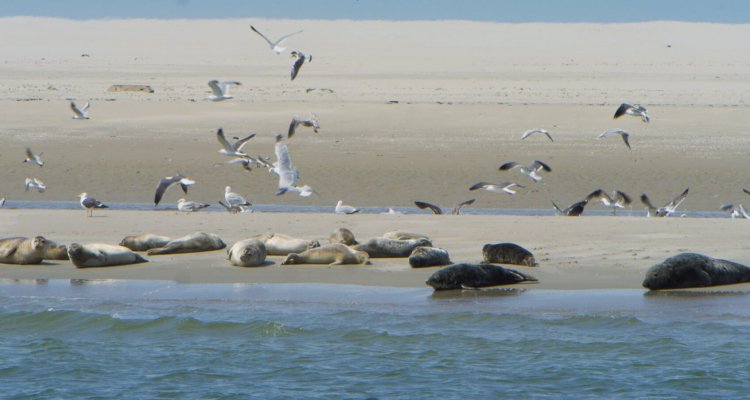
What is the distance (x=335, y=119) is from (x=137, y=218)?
12336 mm

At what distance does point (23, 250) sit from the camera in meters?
10.2

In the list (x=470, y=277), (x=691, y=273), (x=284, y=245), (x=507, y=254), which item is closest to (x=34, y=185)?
(x=284, y=245)

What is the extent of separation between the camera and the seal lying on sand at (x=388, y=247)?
10.2 metres

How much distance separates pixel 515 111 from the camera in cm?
2602

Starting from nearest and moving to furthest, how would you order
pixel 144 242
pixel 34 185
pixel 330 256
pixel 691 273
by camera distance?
pixel 691 273 → pixel 330 256 → pixel 144 242 → pixel 34 185

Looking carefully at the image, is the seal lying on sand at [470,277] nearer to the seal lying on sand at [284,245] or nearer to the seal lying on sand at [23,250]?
the seal lying on sand at [284,245]

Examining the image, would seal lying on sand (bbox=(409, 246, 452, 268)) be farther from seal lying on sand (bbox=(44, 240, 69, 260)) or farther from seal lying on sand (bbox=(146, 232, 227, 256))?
seal lying on sand (bbox=(44, 240, 69, 260))

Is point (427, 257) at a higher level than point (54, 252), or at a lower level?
higher

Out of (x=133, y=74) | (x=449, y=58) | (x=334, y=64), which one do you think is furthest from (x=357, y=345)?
(x=449, y=58)

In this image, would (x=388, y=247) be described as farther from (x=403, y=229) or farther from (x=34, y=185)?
(x=34, y=185)

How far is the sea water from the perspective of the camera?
23.5 ft

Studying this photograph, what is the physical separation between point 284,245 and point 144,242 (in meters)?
1.39

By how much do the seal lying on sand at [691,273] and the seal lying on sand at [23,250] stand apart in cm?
530

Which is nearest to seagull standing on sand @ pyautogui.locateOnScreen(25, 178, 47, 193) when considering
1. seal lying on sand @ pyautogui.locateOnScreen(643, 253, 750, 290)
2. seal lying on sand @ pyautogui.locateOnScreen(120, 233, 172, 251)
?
seal lying on sand @ pyautogui.locateOnScreen(120, 233, 172, 251)
